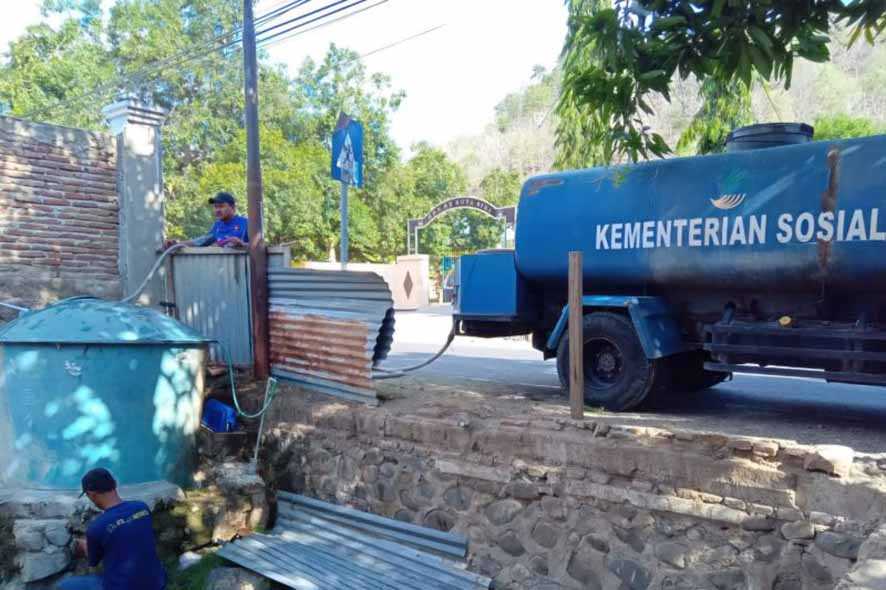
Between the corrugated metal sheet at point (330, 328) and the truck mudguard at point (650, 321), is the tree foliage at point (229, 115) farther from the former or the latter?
the truck mudguard at point (650, 321)

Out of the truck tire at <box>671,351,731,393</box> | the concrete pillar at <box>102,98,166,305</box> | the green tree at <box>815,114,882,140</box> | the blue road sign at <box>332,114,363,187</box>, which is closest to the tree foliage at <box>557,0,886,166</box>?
the truck tire at <box>671,351,731,393</box>

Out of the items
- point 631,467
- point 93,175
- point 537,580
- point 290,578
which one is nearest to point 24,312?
point 93,175

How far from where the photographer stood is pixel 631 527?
4.66m

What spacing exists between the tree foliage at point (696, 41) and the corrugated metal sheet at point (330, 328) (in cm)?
307

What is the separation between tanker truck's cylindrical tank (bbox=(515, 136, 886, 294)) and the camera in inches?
196

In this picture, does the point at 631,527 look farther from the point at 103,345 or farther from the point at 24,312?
the point at 24,312

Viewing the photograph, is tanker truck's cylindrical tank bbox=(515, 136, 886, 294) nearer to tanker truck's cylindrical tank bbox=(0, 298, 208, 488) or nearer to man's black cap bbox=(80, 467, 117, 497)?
tanker truck's cylindrical tank bbox=(0, 298, 208, 488)

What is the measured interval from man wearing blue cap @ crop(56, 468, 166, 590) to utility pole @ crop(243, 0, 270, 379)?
122 inches

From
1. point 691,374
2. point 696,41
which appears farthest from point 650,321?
point 696,41

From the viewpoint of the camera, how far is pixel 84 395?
5828mm

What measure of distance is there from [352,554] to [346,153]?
4739 millimetres

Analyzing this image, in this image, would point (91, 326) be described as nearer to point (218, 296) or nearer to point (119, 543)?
point (218, 296)

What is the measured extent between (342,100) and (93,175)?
77.0 feet

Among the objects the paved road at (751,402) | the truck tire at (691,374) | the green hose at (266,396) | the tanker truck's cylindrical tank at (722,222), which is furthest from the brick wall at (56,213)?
the truck tire at (691,374)
